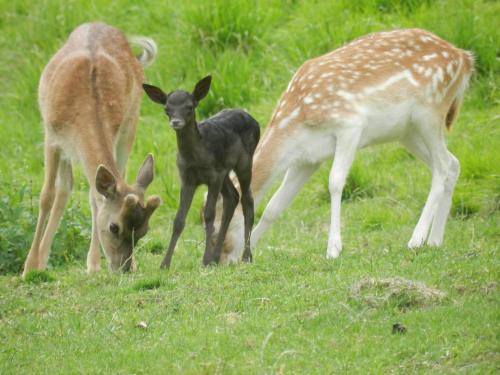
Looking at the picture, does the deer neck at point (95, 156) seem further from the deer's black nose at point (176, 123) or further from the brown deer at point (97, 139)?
the deer's black nose at point (176, 123)

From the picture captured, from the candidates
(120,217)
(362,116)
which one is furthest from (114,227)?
(362,116)

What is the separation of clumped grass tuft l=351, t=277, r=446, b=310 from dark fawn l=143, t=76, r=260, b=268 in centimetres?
191

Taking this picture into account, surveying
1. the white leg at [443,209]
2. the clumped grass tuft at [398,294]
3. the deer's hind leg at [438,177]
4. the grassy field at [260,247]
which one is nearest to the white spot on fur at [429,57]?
the deer's hind leg at [438,177]

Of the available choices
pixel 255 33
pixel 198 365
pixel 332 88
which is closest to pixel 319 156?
pixel 332 88

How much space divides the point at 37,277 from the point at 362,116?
304cm

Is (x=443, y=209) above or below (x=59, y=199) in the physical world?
below

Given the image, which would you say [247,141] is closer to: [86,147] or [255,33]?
[86,147]

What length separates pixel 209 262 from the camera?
897 centimetres

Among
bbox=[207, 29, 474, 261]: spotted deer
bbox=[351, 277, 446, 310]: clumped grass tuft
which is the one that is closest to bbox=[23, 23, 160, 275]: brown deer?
bbox=[207, 29, 474, 261]: spotted deer

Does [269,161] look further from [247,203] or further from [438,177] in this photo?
[438,177]

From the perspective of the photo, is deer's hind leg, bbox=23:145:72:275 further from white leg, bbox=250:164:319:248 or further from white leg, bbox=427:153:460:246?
white leg, bbox=427:153:460:246

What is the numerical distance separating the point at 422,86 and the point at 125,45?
2.98 m

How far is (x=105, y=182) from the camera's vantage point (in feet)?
29.8

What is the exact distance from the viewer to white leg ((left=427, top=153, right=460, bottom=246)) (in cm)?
986
